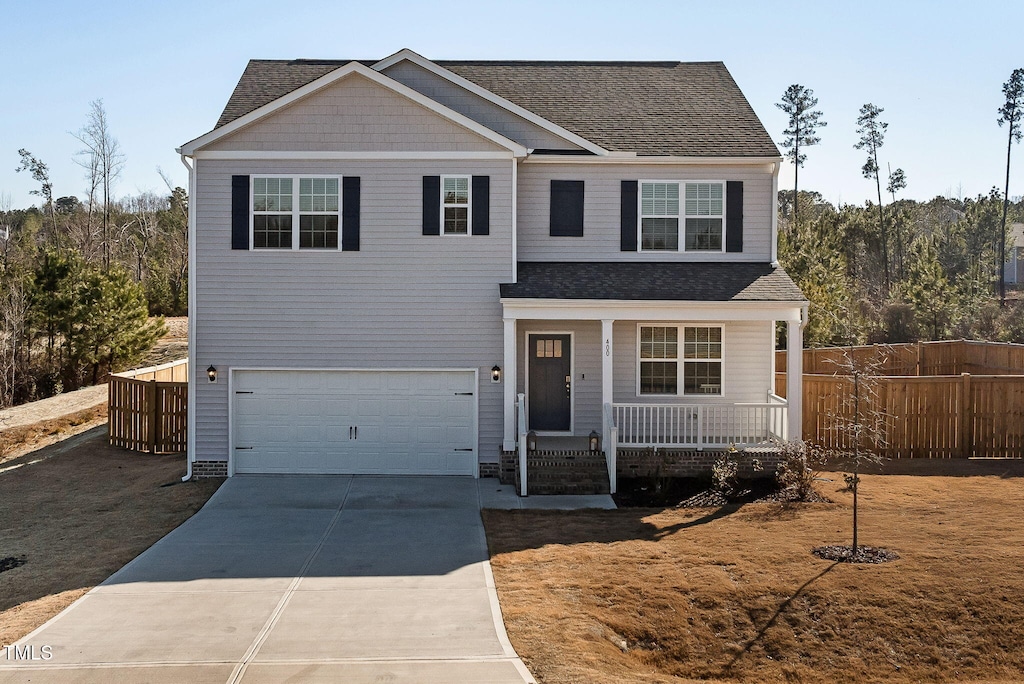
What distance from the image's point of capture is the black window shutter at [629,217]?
645 inches

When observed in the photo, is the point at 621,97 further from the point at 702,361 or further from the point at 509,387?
the point at 509,387

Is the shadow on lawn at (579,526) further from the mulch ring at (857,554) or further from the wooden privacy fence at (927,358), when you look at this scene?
the wooden privacy fence at (927,358)

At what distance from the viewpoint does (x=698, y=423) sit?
1448cm

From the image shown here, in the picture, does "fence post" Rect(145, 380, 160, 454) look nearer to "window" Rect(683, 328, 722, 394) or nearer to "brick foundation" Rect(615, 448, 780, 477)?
"brick foundation" Rect(615, 448, 780, 477)

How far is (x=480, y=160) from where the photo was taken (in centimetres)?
1550

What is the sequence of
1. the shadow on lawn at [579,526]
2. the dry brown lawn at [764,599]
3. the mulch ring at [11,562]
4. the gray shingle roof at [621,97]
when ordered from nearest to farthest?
the dry brown lawn at [764,599] → the mulch ring at [11,562] → the shadow on lawn at [579,526] → the gray shingle roof at [621,97]

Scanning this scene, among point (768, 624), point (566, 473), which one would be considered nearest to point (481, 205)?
point (566, 473)

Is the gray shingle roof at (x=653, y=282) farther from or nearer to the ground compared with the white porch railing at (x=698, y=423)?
farther from the ground

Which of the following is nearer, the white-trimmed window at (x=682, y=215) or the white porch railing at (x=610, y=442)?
the white porch railing at (x=610, y=442)

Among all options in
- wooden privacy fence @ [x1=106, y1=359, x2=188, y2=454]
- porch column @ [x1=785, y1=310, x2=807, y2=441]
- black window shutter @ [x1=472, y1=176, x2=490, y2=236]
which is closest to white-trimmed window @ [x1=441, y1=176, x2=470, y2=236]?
black window shutter @ [x1=472, y1=176, x2=490, y2=236]

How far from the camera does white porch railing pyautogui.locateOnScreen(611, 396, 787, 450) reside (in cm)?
1473

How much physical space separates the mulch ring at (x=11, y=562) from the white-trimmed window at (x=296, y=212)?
6.74m

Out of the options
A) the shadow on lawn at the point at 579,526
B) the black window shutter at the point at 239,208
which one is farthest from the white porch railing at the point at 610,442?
the black window shutter at the point at 239,208

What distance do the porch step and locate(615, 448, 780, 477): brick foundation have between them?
0.49m
